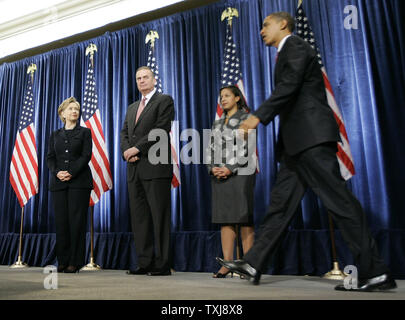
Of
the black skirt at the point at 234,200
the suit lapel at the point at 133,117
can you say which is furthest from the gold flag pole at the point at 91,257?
the black skirt at the point at 234,200

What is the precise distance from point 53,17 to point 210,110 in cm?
306

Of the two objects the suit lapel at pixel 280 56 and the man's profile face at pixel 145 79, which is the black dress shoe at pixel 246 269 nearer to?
the suit lapel at pixel 280 56

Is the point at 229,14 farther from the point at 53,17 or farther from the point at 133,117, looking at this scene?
the point at 53,17

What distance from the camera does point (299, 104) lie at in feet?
6.72

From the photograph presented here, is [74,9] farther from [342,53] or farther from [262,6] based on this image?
[342,53]

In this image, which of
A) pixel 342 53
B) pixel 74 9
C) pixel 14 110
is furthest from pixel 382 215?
pixel 14 110

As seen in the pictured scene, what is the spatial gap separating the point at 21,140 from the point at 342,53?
4.24 m

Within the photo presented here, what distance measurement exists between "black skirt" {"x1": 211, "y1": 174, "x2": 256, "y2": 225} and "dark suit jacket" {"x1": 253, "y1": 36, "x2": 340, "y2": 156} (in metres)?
0.86

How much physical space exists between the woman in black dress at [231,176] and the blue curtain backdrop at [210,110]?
70 cm

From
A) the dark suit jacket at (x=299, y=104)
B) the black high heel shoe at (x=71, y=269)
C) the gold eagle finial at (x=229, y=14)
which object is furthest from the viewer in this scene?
the gold eagle finial at (x=229, y=14)

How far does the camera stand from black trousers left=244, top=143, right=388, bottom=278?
1795mm

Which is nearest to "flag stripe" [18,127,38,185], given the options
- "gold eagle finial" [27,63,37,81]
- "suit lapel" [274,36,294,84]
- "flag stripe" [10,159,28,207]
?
"flag stripe" [10,159,28,207]

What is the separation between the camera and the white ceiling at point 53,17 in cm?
514

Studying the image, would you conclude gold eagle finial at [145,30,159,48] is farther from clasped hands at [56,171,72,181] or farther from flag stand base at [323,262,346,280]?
flag stand base at [323,262,346,280]
